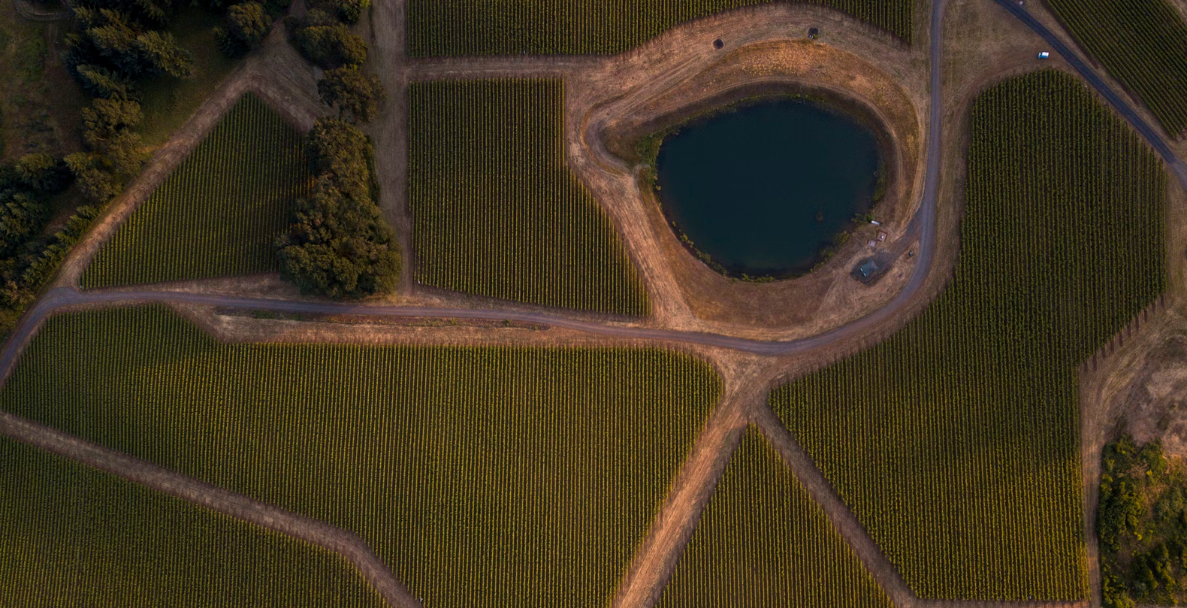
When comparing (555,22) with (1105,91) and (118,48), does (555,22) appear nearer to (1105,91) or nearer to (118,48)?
(118,48)

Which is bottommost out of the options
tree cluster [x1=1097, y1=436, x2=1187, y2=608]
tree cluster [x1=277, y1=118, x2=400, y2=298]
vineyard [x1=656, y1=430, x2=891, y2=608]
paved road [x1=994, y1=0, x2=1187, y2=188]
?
tree cluster [x1=1097, y1=436, x2=1187, y2=608]

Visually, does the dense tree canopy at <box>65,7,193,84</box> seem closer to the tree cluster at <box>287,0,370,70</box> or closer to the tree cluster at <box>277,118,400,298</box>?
the tree cluster at <box>287,0,370,70</box>

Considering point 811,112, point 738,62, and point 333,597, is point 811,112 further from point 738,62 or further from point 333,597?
point 333,597

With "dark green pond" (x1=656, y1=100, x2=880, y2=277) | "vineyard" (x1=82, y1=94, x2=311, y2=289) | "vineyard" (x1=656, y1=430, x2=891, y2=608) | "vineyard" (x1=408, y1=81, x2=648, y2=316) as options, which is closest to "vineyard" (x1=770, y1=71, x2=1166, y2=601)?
"vineyard" (x1=656, y1=430, x2=891, y2=608)

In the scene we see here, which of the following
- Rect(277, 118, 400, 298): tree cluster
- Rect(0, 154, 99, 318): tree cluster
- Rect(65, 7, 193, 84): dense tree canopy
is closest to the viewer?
Rect(277, 118, 400, 298): tree cluster

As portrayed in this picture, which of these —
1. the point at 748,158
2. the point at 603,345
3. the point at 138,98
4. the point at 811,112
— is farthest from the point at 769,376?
the point at 138,98

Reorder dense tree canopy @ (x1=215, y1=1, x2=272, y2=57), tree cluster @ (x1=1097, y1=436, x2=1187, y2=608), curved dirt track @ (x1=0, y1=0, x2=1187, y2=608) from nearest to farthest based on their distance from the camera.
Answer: tree cluster @ (x1=1097, y1=436, x2=1187, y2=608)
dense tree canopy @ (x1=215, y1=1, x2=272, y2=57)
curved dirt track @ (x1=0, y1=0, x2=1187, y2=608)

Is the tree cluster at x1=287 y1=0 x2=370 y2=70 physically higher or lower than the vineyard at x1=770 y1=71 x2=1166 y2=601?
higher

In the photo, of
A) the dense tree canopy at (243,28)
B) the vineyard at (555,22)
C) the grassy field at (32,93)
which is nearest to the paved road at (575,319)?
the vineyard at (555,22)
